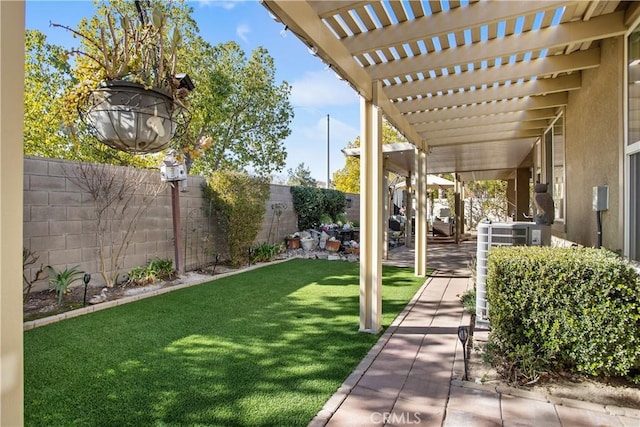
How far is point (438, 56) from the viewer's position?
3375 millimetres

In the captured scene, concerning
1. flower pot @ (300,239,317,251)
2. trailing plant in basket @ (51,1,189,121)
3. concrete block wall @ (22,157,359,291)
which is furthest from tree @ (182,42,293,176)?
trailing plant in basket @ (51,1,189,121)

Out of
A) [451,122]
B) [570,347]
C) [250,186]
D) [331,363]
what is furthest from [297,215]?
[570,347]

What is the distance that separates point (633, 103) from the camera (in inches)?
114

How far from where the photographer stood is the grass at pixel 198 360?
2129 millimetres

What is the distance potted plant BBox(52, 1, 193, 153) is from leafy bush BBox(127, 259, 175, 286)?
3.83m

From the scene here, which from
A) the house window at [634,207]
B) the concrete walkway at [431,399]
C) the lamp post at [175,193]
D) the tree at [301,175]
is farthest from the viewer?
the tree at [301,175]

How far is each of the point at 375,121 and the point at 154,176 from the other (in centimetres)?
405

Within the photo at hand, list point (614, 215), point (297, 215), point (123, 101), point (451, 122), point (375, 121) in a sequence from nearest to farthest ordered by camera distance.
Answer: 1. point (123, 101)
2. point (614, 215)
3. point (375, 121)
4. point (451, 122)
5. point (297, 215)

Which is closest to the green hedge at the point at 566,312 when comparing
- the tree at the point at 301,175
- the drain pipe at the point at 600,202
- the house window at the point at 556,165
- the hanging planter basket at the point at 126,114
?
the drain pipe at the point at 600,202

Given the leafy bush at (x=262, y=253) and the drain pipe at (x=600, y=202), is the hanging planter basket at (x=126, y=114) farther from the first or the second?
the leafy bush at (x=262, y=253)

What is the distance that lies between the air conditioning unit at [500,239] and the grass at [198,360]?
98cm

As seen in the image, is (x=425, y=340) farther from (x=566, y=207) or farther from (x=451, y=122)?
(x=451, y=122)

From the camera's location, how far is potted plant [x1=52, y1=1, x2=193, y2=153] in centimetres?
191

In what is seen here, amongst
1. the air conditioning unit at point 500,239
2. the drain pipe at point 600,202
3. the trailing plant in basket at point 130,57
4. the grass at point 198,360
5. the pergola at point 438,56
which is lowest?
the grass at point 198,360
